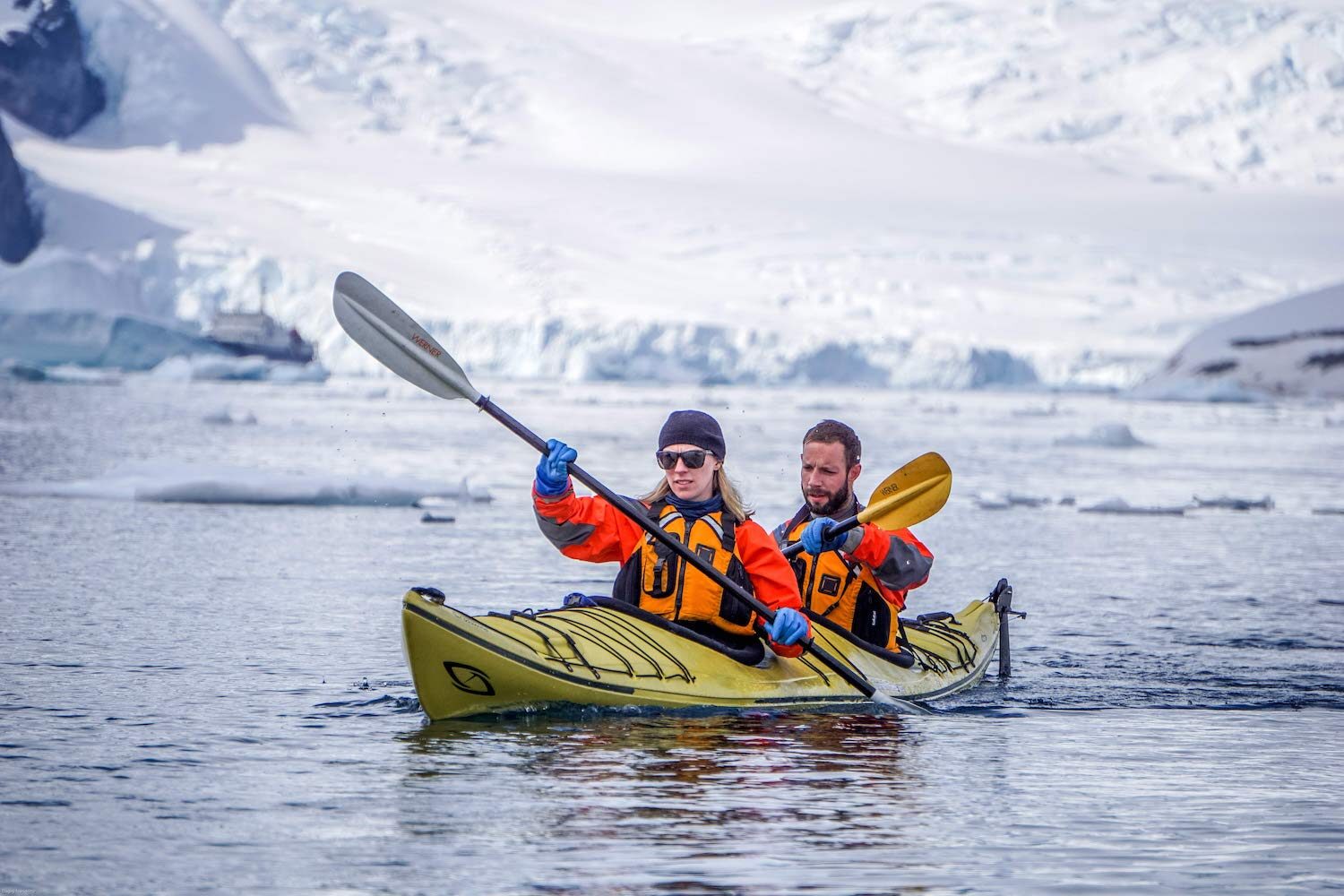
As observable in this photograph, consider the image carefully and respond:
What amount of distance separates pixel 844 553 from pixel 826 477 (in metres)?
0.29

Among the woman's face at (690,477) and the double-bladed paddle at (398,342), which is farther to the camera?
the double-bladed paddle at (398,342)

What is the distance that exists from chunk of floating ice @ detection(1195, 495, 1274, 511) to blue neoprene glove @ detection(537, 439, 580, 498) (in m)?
12.1

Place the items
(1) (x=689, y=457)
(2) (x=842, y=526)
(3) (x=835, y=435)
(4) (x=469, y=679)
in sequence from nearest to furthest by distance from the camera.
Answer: (4) (x=469, y=679) → (1) (x=689, y=457) → (2) (x=842, y=526) → (3) (x=835, y=435)

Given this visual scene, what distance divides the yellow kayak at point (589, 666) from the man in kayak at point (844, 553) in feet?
0.60

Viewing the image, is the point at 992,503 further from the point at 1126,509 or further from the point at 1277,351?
the point at 1277,351

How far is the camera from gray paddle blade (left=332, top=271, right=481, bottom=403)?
6664 mm

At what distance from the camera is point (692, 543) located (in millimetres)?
6043

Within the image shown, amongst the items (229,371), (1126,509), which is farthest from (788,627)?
(229,371)

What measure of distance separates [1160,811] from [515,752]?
75.6 inches

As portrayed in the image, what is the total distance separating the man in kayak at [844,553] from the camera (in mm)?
6422

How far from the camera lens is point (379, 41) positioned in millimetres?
121188

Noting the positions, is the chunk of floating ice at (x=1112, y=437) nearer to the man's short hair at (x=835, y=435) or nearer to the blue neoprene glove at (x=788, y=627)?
the man's short hair at (x=835, y=435)

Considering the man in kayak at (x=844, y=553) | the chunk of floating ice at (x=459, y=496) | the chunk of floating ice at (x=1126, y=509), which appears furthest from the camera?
the chunk of floating ice at (x=1126, y=509)

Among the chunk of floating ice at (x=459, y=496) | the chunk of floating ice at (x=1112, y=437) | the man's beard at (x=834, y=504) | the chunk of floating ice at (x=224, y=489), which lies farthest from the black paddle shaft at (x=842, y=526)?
the chunk of floating ice at (x=1112, y=437)
